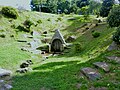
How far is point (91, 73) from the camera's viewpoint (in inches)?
491

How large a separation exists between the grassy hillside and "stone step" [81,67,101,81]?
0.24 meters

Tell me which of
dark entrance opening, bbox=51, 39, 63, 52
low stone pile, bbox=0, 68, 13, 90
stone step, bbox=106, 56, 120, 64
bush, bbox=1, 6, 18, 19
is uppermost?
bush, bbox=1, 6, 18, 19

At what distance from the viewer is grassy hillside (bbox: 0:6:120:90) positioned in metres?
11.5

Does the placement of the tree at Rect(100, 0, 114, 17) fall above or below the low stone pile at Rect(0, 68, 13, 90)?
above

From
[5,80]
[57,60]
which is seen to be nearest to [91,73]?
[5,80]

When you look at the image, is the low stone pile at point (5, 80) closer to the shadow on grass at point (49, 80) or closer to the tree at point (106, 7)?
the shadow on grass at point (49, 80)

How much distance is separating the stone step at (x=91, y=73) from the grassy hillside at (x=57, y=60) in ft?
A: 0.77

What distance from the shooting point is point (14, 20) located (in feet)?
113

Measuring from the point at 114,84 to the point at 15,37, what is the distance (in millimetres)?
21033

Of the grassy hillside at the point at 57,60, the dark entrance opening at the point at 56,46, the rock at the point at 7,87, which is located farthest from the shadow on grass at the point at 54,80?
the dark entrance opening at the point at 56,46

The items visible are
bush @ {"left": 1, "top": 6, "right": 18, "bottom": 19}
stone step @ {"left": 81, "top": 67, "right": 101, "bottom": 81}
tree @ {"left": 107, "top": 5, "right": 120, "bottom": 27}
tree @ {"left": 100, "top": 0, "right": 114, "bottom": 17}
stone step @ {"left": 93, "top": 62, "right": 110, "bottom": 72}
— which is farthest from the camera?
tree @ {"left": 100, "top": 0, "right": 114, "bottom": 17}

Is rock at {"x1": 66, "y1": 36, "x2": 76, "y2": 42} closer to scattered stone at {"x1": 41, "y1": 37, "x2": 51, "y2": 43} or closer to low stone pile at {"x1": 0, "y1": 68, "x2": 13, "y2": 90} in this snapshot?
scattered stone at {"x1": 41, "y1": 37, "x2": 51, "y2": 43}

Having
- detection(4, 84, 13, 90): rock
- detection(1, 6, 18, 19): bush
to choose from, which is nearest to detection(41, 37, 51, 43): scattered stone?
detection(1, 6, 18, 19): bush

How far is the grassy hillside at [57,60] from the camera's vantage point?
1153 centimetres
